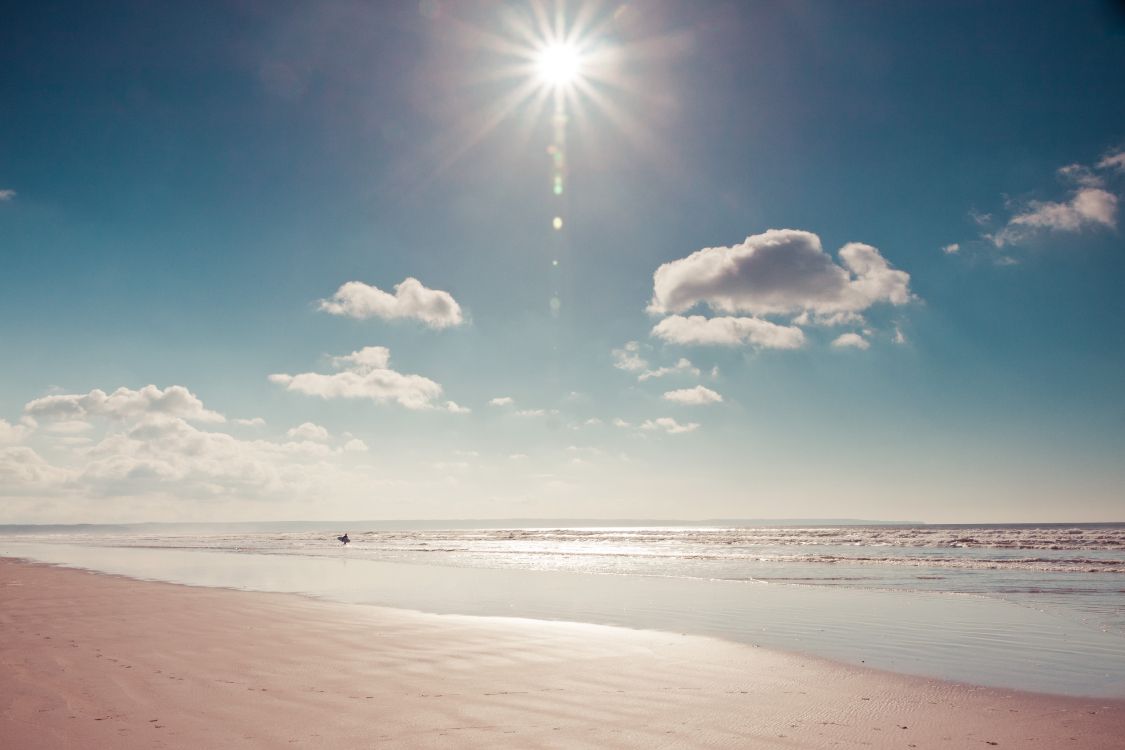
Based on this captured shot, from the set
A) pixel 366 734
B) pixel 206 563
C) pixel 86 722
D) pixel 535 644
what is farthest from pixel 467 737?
pixel 206 563

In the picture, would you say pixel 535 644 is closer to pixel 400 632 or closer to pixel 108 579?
pixel 400 632

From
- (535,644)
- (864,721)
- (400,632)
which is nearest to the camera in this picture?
(864,721)

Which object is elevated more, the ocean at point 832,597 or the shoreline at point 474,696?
the shoreline at point 474,696

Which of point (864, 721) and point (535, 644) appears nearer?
point (864, 721)

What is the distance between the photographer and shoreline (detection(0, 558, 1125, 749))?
23.8ft

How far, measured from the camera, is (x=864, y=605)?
18922mm

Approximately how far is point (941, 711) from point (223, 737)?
8871 mm

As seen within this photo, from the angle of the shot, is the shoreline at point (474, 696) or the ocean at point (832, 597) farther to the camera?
the ocean at point (832, 597)

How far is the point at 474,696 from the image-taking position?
347 inches

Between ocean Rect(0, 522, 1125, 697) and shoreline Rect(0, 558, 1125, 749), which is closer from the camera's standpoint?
shoreline Rect(0, 558, 1125, 749)

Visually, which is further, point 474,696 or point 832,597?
point 832,597

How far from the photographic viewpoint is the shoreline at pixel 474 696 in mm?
7246

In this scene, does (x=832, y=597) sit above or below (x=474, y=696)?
below

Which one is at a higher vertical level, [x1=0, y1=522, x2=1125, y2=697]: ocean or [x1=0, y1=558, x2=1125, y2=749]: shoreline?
[x1=0, y1=558, x2=1125, y2=749]: shoreline
